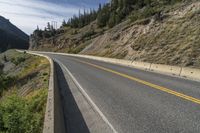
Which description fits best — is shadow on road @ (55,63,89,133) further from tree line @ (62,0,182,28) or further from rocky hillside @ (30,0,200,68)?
tree line @ (62,0,182,28)

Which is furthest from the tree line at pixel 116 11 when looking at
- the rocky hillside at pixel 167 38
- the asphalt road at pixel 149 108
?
the asphalt road at pixel 149 108

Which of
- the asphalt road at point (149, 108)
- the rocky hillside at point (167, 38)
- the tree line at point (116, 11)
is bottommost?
the asphalt road at point (149, 108)

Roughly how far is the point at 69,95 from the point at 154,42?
95.2 ft

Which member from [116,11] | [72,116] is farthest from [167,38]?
[116,11]

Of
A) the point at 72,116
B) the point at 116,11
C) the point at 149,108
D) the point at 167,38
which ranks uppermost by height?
the point at 116,11

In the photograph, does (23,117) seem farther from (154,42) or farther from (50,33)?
(50,33)

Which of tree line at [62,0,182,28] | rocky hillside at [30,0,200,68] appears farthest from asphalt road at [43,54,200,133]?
tree line at [62,0,182,28]

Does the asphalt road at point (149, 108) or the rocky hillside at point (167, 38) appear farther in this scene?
the rocky hillside at point (167, 38)

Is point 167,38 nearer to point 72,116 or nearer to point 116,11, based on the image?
point 72,116

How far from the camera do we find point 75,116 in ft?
31.6

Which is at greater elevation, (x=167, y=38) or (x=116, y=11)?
(x=116, y=11)

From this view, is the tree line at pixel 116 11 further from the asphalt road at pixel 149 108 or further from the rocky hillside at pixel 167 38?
the asphalt road at pixel 149 108

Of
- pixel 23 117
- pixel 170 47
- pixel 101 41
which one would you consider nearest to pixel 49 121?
pixel 23 117

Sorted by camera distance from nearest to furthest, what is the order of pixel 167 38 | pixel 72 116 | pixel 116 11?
1. pixel 72 116
2. pixel 167 38
3. pixel 116 11
